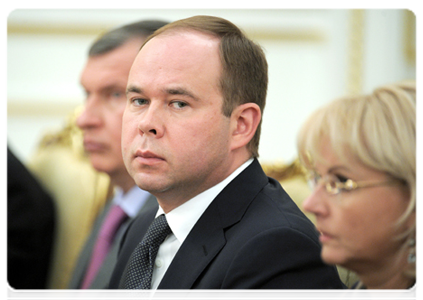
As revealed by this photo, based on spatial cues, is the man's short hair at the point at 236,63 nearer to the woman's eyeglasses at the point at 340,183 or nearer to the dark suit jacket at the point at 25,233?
the woman's eyeglasses at the point at 340,183

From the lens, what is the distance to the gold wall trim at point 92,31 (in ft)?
11.6

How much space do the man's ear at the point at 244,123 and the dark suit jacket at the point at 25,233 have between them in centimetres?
133

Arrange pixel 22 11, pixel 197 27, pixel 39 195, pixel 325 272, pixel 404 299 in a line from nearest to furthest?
pixel 404 299, pixel 325 272, pixel 197 27, pixel 39 195, pixel 22 11

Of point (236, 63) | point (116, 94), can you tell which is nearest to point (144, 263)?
point (236, 63)

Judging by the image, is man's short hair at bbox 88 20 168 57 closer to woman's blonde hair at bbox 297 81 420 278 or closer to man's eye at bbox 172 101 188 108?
man's eye at bbox 172 101 188 108

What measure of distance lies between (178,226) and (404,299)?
517 millimetres

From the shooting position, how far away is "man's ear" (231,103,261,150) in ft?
3.81

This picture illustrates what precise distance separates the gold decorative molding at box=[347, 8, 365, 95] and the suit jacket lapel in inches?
98.2

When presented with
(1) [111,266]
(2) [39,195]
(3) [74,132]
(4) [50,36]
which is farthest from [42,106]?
(1) [111,266]

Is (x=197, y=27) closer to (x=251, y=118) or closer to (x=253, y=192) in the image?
(x=251, y=118)

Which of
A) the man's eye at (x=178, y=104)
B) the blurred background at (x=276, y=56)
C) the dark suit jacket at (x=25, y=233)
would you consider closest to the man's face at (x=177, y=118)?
the man's eye at (x=178, y=104)

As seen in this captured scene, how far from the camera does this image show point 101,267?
1.69 meters

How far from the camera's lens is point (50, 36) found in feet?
11.9

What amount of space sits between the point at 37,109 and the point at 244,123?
109 inches
